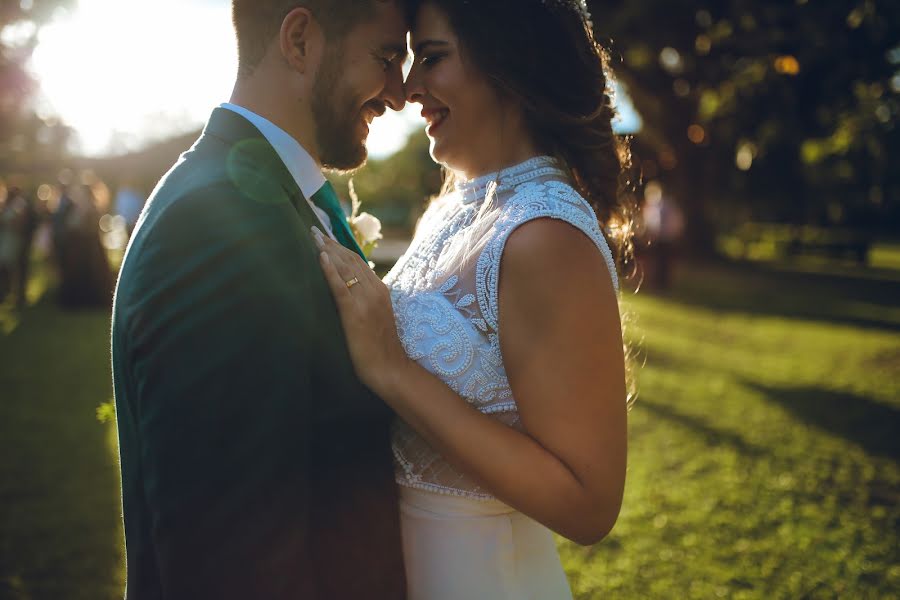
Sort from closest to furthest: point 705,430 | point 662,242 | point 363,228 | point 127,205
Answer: point 363,228 → point 705,430 → point 127,205 → point 662,242

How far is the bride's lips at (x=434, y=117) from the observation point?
2299mm

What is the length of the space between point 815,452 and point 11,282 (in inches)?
574

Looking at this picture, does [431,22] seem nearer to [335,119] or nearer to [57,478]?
[335,119]

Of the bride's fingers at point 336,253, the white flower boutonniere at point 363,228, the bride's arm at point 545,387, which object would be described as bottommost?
the bride's arm at point 545,387

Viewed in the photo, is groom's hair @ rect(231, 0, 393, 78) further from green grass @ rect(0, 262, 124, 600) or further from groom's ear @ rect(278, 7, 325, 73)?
green grass @ rect(0, 262, 124, 600)

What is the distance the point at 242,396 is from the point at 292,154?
2.65 ft

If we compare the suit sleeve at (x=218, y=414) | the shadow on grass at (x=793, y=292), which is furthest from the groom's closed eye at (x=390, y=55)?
the shadow on grass at (x=793, y=292)

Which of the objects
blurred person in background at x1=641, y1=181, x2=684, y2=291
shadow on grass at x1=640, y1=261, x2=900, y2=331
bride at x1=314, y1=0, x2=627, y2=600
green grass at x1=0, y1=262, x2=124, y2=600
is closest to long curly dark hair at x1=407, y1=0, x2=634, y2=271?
bride at x1=314, y1=0, x2=627, y2=600

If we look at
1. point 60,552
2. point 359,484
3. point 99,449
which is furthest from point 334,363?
point 99,449

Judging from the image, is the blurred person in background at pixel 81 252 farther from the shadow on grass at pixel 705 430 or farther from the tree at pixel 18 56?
the shadow on grass at pixel 705 430

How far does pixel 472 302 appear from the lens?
6.27 ft

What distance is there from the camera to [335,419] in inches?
64.9

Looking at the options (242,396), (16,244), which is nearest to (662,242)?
(16,244)

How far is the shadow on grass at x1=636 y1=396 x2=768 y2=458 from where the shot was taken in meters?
6.48
